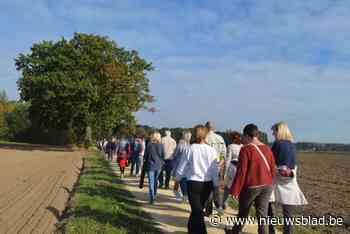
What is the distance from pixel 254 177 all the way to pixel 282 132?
120 centimetres

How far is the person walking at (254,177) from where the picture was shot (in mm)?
6574

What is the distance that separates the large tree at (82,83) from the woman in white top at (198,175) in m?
36.2

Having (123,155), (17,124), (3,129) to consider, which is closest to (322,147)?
(17,124)

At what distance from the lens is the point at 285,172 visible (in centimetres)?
729

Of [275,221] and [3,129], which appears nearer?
[275,221]

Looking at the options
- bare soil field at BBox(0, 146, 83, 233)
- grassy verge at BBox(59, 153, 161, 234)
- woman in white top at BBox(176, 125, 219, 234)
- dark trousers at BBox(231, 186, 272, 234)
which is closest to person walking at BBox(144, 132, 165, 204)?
grassy verge at BBox(59, 153, 161, 234)

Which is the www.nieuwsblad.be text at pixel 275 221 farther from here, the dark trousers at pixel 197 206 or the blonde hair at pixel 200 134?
the blonde hair at pixel 200 134

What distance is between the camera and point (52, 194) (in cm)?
1364

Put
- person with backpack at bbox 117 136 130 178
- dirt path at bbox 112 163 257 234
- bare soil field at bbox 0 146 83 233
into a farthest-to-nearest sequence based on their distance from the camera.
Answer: person with backpack at bbox 117 136 130 178
bare soil field at bbox 0 146 83 233
dirt path at bbox 112 163 257 234

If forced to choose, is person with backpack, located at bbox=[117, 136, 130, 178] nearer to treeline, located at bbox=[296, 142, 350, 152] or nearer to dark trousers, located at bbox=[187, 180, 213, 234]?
dark trousers, located at bbox=[187, 180, 213, 234]

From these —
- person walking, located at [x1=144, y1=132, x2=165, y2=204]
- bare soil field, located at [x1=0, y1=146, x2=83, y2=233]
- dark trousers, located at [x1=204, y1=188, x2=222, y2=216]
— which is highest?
person walking, located at [x1=144, y1=132, x2=165, y2=204]

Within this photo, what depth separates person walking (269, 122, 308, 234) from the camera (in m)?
7.32

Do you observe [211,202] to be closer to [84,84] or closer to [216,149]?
[216,149]

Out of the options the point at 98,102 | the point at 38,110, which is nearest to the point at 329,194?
the point at 98,102
